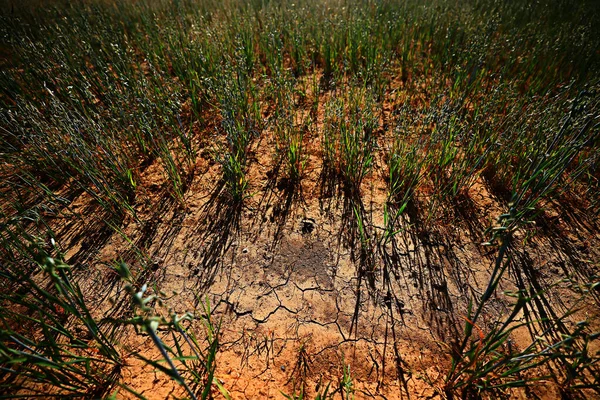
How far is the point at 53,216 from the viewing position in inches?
102

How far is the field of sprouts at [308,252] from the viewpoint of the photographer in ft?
5.29

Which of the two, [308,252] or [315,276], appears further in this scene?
[308,252]

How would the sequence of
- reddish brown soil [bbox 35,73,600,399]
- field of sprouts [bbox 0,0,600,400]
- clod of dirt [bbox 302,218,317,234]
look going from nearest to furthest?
field of sprouts [bbox 0,0,600,400], reddish brown soil [bbox 35,73,600,399], clod of dirt [bbox 302,218,317,234]

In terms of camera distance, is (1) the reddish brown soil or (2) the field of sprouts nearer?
(2) the field of sprouts

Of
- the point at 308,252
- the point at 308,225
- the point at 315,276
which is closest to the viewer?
the point at 315,276

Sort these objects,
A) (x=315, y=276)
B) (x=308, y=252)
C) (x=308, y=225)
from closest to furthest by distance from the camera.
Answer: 1. (x=315, y=276)
2. (x=308, y=252)
3. (x=308, y=225)

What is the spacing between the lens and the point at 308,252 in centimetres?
230

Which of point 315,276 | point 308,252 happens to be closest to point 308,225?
point 308,252

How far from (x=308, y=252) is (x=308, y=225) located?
10.8 inches

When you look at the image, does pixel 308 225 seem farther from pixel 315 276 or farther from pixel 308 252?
pixel 315 276

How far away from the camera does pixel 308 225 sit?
2.48 m

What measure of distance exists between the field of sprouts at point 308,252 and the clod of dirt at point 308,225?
0.01m

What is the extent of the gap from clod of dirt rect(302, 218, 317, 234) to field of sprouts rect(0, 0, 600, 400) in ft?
0.03

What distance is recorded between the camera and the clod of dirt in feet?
8.02
